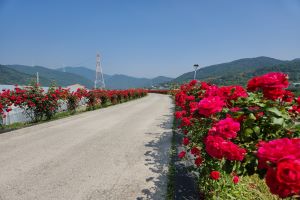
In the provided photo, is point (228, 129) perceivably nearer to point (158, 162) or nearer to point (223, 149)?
point (223, 149)


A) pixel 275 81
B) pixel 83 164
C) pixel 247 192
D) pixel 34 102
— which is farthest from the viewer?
pixel 34 102

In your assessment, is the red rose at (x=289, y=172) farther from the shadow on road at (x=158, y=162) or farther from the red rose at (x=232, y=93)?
the shadow on road at (x=158, y=162)

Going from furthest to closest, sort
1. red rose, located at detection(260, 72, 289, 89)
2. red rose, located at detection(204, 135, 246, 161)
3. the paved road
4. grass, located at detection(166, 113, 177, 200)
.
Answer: the paved road < grass, located at detection(166, 113, 177, 200) < red rose, located at detection(260, 72, 289, 89) < red rose, located at detection(204, 135, 246, 161)

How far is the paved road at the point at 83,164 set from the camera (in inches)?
165

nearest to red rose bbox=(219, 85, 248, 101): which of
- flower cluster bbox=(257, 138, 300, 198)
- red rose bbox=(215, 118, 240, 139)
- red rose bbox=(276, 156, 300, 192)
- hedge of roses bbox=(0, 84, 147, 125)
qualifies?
red rose bbox=(215, 118, 240, 139)

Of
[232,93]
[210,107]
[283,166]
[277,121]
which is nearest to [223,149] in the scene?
[210,107]

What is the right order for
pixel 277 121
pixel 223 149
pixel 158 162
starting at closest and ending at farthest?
1. pixel 223 149
2. pixel 277 121
3. pixel 158 162

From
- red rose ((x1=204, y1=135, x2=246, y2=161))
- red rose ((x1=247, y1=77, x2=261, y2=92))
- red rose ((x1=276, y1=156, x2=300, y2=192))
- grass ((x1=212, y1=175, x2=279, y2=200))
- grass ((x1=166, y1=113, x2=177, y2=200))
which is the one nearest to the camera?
red rose ((x1=276, y1=156, x2=300, y2=192))

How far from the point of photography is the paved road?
4.20m

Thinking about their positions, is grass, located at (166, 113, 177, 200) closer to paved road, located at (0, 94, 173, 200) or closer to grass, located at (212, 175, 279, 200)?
paved road, located at (0, 94, 173, 200)

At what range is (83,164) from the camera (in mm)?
5574

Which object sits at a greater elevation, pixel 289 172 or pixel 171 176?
pixel 289 172

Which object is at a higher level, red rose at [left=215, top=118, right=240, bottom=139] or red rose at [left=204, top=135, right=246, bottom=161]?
red rose at [left=215, top=118, right=240, bottom=139]

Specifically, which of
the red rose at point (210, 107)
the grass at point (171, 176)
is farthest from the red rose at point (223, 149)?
the grass at point (171, 176)
